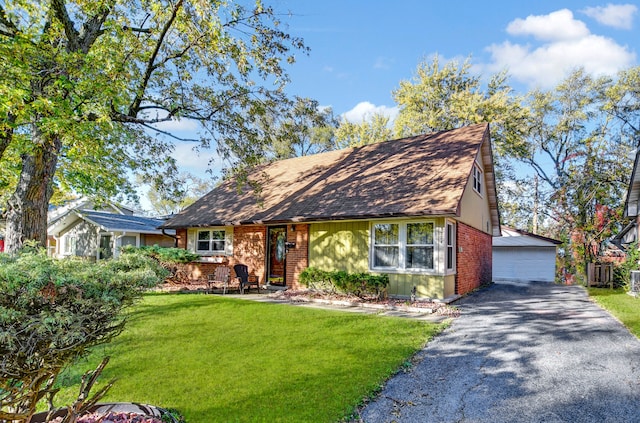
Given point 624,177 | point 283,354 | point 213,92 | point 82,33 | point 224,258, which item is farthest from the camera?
point 624,177

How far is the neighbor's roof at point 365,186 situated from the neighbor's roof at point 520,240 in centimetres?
397

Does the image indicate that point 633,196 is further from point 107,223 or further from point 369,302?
point 107,223

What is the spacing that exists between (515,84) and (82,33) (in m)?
26.8

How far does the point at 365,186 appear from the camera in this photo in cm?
1295

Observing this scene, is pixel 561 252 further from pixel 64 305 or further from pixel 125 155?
pixel 64 305

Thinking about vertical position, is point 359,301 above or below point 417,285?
below

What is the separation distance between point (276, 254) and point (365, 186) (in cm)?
422

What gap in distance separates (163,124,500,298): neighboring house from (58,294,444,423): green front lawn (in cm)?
327

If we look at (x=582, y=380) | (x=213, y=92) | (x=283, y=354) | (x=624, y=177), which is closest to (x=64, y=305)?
(x=283, y=354)

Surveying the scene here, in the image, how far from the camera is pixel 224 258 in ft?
49.5

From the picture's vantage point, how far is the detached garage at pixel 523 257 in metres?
20.1

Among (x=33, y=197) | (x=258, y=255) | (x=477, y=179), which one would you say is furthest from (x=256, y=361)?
(x=477, y=179)

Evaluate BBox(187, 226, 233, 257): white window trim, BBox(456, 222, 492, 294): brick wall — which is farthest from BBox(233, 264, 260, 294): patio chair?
BBox(456, 222, 492, 294): brick wall

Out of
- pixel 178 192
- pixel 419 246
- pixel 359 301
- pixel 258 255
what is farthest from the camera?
pixel 258 255
